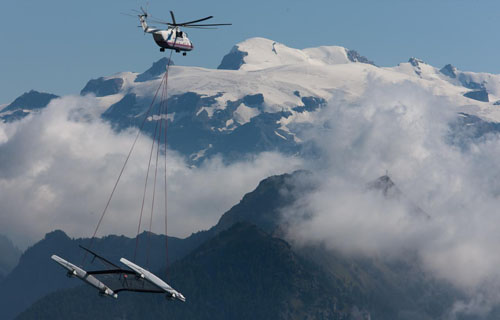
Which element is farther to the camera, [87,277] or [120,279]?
[120,279]

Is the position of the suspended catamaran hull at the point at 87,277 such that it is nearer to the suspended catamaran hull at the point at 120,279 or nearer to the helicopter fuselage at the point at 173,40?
the suspended catamaran hull at the point at 120,279

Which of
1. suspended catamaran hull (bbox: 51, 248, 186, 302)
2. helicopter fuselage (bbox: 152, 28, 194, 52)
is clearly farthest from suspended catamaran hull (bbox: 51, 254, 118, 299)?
helicopter fuselage (bbox: 152, 28, 194, 52)

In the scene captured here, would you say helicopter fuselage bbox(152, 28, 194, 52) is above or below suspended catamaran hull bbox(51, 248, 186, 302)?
above

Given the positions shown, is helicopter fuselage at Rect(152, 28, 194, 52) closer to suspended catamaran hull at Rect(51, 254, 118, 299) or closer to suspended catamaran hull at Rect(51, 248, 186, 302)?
suspended catamaran hull at Rect(51, 248, 186, 302)

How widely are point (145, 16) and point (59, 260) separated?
2157 inches

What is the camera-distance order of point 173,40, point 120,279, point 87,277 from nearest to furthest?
point 87,277 → point 120,279 → point 173,40

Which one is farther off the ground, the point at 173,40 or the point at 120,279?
the point at 173,40

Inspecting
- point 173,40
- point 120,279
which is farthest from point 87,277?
point 173,40

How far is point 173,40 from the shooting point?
191m

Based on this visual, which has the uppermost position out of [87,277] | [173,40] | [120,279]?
[173,40]

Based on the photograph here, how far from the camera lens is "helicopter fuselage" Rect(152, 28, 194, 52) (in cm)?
18900

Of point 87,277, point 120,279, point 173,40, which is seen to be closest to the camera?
point 87,277

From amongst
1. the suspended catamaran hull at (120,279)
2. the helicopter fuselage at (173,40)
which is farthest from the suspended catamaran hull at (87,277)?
the helicopter fuselage at (173,40)

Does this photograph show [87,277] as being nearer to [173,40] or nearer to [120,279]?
[120,279]
